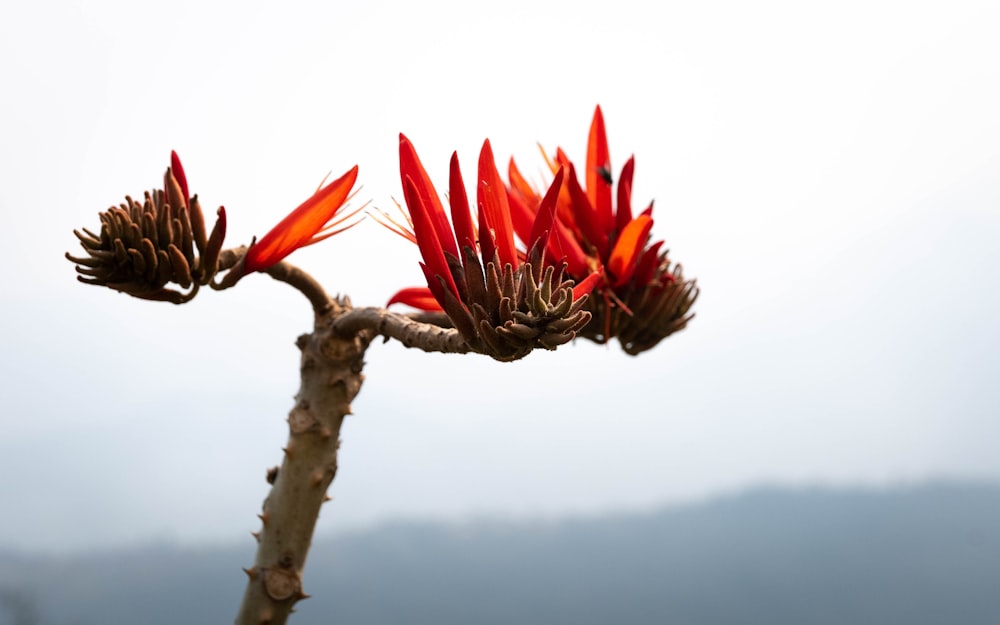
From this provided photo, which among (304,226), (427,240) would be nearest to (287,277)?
(304,226)

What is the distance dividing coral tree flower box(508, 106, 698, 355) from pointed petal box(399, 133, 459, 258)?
34cm

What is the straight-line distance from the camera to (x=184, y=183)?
1123mm

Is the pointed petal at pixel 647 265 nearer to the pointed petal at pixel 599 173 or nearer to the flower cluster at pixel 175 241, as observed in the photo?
the pointed petal at pixel 599 173

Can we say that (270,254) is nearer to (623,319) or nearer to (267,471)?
(267,471)

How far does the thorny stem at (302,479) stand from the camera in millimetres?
1341

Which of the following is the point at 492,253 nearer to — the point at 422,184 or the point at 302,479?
the point at 422,184

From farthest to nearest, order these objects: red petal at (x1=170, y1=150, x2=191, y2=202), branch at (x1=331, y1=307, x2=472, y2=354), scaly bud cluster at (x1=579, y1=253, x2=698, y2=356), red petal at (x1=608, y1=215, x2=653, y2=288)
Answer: scaly bud cluster at (x1=579, y1=253, x2=698, y2=356)
red petal at (x1=608, y1=215, x2=653, y2=288)
red petal at (x1=170, y1=150, x2=191, y2=202)
branch at (x1=331, y1=307, x2=472, y2=354)

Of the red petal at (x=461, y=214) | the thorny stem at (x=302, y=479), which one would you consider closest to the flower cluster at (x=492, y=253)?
the red petal at (x=461, y=214)

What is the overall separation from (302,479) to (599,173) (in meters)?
0.63

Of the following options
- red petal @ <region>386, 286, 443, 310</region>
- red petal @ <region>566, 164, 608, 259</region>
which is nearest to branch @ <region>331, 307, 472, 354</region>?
red petal @ <region>386, 286, 443, 310</region>

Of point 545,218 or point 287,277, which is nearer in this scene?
point 545,218

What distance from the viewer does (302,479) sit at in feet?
4.42

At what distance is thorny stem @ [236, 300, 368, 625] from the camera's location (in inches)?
52.8

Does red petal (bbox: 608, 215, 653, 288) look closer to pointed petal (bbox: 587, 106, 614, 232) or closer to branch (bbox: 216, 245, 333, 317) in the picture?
pointed petal (bbox: 587, 106, 614, 232)
